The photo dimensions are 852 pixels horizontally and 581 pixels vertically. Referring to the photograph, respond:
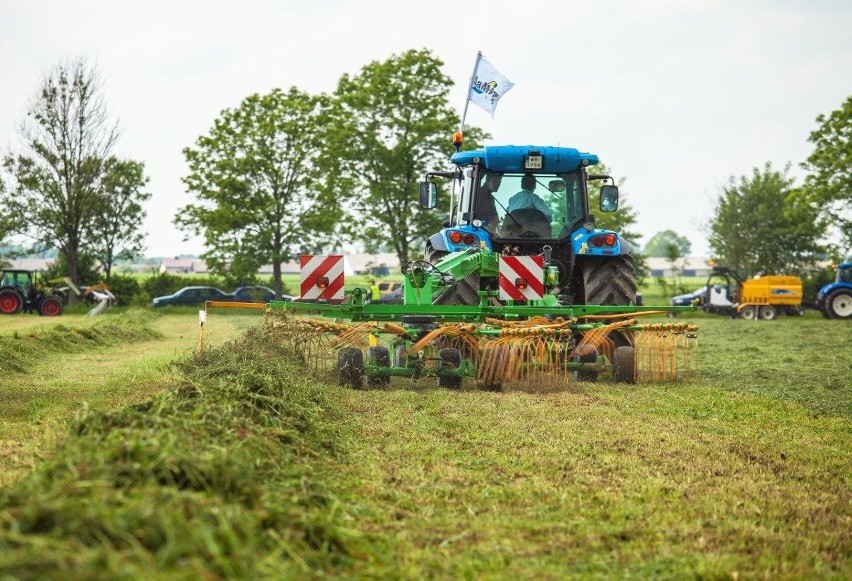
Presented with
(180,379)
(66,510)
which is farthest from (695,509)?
(180,379)

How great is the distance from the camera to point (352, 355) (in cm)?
927

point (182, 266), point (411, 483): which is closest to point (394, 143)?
point (411, 483)

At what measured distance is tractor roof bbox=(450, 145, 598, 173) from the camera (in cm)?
1177

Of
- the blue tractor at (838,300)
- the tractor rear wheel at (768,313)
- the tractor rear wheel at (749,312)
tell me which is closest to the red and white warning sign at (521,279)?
the tractor rear wheel at (768,313)

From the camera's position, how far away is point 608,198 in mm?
12312

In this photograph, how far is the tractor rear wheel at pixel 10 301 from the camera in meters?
30.0

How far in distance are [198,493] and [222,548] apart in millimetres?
495

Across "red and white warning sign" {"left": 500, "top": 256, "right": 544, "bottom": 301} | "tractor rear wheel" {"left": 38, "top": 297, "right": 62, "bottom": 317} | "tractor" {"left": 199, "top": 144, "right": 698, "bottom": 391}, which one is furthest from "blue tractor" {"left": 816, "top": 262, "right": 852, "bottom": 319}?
"tractor rear wheel" {"left": 38, "top": 297, "right": 62, "bottom": 317}

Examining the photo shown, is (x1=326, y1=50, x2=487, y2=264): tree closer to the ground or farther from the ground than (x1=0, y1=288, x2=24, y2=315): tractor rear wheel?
farther from the ground

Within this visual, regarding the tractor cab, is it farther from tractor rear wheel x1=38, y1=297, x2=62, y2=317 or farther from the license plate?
tractor rear wheel x1=38, y1=297, x2=62, y2=317

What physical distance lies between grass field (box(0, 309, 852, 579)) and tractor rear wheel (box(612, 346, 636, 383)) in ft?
4.04

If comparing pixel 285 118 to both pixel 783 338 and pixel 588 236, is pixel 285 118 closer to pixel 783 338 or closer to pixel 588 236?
pixel 783 338

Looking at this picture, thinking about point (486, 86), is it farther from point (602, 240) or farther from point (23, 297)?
point (23, 297)

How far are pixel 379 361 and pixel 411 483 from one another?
4.40m
